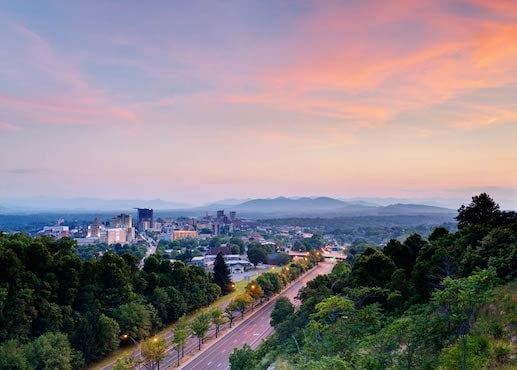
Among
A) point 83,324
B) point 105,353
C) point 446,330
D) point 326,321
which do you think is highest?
point 446,330

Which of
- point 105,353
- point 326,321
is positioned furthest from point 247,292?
point 326,321

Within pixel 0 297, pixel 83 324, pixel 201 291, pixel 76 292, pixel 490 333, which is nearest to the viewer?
pixel 490 333

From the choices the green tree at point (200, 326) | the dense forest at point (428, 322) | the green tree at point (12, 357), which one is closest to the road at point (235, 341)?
the green tree at point (200, 326)

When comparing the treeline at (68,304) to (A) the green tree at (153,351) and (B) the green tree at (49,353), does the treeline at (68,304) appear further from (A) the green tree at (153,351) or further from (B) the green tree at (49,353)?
(A) the green tree at (153,351)

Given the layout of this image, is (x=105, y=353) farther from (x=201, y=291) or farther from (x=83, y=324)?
(x=201, y=291)

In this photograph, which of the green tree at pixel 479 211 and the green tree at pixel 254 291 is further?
the green tree at pixel 254 291

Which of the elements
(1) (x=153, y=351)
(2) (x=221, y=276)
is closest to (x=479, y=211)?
(1) (x=153, y=351)
